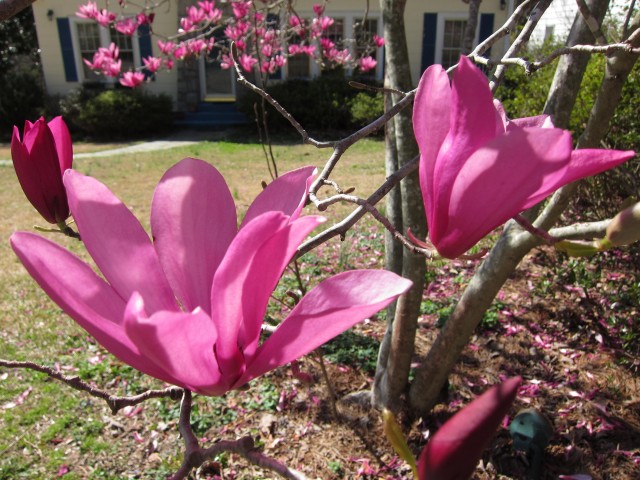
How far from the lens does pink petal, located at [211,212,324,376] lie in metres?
0.48

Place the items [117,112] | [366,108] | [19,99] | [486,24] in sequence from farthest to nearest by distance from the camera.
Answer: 1. [19,99]
2. [117,112]
3. [486,24]
4. [366,108]

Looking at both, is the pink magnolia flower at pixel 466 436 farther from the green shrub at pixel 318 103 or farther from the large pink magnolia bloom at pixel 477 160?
the green shrub at pixel 318 103

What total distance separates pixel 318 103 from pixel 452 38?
3.80 metres

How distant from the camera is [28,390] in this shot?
327 cm

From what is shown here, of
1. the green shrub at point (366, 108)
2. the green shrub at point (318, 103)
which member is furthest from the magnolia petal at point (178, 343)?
the green shrub at point (318, 103)

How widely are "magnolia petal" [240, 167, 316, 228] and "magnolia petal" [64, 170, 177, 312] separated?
112 millimetres

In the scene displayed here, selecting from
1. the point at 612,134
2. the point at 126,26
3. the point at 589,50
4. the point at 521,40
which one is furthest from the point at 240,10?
the point at 589,50

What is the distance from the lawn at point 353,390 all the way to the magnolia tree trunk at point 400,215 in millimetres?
324

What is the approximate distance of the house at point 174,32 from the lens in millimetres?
12828

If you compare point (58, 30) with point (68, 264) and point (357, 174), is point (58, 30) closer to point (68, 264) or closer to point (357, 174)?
point (357, 174)

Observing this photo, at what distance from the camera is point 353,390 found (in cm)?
312

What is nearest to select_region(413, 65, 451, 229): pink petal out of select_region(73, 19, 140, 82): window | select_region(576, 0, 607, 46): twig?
select_region(576, 0, 607, 46): twig

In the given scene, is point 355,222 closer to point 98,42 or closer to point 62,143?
point 62,143

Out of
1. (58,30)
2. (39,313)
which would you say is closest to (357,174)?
(39,313)
